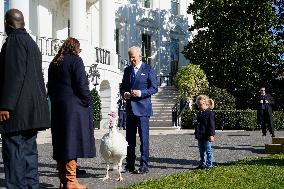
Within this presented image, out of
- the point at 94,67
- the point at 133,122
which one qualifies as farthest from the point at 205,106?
the point at 94,67

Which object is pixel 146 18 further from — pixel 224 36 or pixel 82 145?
pixel 82 145

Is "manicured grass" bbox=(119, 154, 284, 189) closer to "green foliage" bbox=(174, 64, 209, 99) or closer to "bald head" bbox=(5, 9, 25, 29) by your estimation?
"bald head" bbox=(5, 9, 25, 29)

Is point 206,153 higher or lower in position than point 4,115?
lower

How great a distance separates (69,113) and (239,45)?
85.6 feet

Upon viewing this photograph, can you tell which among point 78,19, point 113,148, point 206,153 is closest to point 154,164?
point 206,153

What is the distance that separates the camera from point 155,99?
109 ft

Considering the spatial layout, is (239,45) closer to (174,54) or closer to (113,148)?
(174,54)

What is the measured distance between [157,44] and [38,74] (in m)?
32.4

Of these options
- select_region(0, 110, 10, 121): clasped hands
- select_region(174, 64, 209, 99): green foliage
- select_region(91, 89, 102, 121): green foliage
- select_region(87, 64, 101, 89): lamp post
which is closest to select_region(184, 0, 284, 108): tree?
select_region(174, 64, 209, 99): green foliage

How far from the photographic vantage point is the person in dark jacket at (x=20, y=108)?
5547mm

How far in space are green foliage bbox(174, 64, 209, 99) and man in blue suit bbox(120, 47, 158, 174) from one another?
21223 millimetres

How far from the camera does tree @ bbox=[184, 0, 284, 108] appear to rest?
31.9m

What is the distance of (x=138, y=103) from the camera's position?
898 centimetres

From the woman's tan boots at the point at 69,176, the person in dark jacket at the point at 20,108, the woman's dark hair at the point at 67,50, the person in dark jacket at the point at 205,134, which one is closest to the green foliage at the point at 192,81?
the person in dark jacket at the point at 205,134
